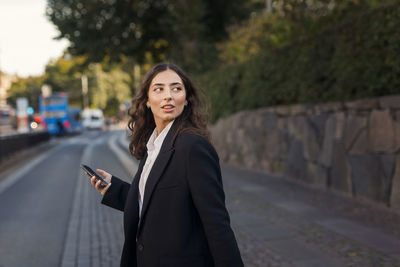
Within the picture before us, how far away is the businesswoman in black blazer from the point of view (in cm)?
204

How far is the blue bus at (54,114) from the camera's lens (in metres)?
43.0

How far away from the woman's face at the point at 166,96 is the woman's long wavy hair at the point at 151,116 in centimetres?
4

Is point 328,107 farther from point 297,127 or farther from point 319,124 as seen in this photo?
point 297,127

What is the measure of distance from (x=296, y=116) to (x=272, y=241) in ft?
16.7

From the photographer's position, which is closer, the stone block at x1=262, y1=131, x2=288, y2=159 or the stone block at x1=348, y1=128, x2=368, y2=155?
the stone block at x1=348, y1=128, x2=368, y2=155

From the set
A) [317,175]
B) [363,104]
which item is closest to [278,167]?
[317,175]

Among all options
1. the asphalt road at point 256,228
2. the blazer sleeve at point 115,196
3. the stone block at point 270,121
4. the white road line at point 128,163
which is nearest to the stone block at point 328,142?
the asphalt road at point 256,228

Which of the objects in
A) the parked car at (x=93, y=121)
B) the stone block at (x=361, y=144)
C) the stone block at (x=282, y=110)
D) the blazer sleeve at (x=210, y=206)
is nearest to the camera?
the blazer sleeve at (x=210, y=206)

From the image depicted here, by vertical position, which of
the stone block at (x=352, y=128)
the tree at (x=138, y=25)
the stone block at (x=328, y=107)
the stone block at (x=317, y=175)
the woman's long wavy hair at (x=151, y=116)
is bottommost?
the stone block at (x=317, y=175)

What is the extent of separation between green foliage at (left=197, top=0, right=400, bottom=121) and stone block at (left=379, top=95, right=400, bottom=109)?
0.60 feet

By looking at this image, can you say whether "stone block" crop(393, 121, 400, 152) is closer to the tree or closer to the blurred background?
the blurred background

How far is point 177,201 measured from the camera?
2.09m

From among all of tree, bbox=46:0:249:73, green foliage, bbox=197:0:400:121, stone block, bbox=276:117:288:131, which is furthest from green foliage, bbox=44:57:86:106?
stone block, bbox=276:117:288:131

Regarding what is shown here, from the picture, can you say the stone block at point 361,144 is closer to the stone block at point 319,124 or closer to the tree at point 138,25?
the stone block at point 319,124
